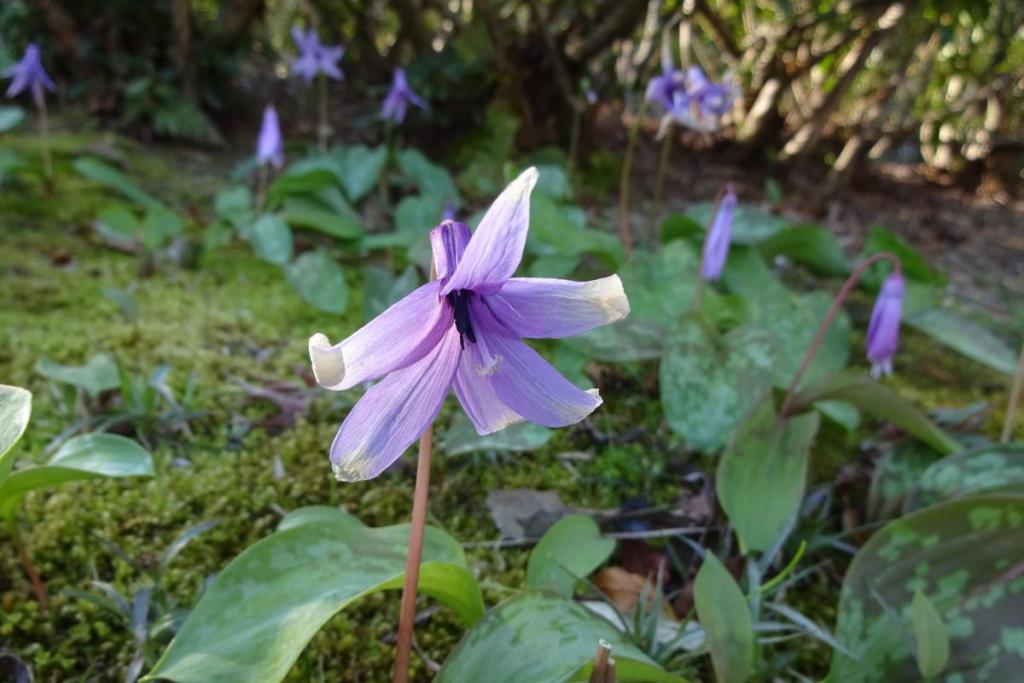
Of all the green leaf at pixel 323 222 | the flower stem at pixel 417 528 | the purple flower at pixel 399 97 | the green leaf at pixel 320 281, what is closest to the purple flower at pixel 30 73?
the green leaf at pixel 323 222

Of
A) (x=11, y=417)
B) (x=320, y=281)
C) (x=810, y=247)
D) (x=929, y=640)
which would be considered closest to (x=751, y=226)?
(x=810, y=247)

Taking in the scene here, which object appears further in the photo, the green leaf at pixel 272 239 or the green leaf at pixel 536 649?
the green leaf at pixel 272 239

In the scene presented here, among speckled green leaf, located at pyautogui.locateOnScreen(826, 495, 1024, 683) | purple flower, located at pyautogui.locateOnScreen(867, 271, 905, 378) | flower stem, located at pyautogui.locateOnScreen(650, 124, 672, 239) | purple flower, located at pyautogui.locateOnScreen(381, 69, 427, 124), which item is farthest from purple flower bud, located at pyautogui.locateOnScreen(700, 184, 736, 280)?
purple flower, located at pyautogui.locateOnScreen(381, 69, 427, 124)

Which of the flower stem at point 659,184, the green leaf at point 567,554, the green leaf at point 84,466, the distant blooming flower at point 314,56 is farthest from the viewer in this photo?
the distant blooming flower at point 314,56

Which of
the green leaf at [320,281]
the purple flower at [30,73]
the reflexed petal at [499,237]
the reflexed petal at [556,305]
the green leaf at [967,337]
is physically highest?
the purple flower at [30,73]

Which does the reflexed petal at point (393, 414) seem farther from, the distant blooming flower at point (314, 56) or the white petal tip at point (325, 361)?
the distant blooming flower at point (314, 56)

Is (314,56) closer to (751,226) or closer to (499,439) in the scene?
(751,226)

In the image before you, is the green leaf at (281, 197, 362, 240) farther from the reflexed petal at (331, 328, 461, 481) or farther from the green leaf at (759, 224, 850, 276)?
the reflexed petal at (331, 328, 461, 481)
